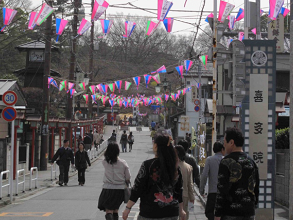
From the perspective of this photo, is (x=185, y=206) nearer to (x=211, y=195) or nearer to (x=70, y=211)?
(x=211, y=195)

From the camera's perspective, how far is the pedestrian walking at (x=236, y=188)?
518 cm

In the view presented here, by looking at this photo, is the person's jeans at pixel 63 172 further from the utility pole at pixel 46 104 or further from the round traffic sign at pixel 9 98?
the utility pole at pixel 46 104

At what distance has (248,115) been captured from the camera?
9.20 metres

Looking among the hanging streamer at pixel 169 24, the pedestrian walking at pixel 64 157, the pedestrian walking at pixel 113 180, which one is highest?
the hanging streamer at pixel 169 24

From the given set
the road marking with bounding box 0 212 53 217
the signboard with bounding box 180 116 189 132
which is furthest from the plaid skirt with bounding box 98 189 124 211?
the signboard with bounding box 180 116 189 132

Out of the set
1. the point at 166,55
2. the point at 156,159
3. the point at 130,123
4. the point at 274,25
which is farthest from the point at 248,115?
the point at 130,123

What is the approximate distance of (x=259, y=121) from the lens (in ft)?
30.0

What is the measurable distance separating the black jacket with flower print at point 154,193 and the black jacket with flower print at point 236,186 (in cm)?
63

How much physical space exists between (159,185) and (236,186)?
0.97 meters

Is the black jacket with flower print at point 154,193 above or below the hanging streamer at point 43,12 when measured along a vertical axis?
below

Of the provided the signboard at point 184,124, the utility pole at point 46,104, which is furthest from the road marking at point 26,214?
the signboard at point 184,124

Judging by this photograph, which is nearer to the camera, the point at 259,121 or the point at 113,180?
the point at 113,180

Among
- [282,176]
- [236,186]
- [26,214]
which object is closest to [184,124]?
[282,176]

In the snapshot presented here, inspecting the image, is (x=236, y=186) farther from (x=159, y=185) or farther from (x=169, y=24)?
(x=169, y=24)
